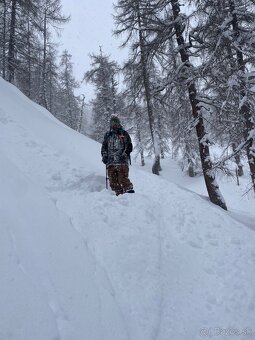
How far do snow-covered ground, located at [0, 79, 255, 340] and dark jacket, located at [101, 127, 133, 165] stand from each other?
0.80 meters

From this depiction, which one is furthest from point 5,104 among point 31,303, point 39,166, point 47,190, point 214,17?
point 31,303

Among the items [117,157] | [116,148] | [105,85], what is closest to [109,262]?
[117,157]

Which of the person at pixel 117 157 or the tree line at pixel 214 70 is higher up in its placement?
the tree line at pixel 214 70

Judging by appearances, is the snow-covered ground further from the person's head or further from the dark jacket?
the person's head

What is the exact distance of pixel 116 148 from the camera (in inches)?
318

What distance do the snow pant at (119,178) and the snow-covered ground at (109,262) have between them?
1.17ft

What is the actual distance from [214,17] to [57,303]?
9.35 m

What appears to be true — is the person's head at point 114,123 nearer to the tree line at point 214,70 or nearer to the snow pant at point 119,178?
the snow pant at point 119,178

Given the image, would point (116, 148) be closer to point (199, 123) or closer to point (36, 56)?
point (199, 123)

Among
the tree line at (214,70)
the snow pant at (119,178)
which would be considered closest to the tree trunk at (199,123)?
the tree line at (214,70)

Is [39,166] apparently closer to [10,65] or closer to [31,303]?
[31,303]

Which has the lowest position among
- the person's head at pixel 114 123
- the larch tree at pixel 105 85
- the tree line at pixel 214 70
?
the person's head at pixel 114 123

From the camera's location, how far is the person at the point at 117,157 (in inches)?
311

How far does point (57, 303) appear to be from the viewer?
4.05 metres
